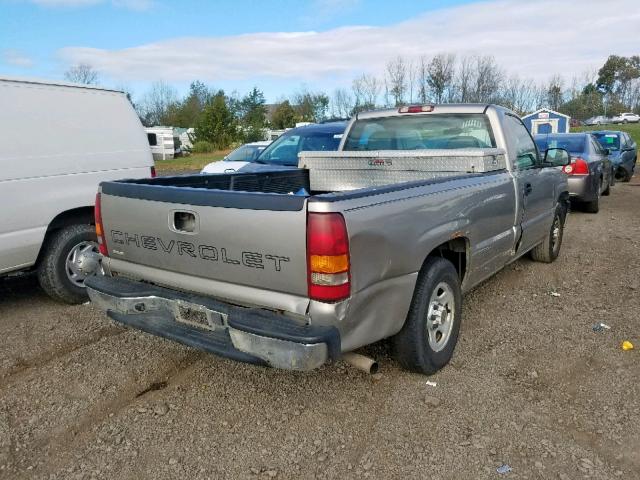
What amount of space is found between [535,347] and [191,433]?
2668mm

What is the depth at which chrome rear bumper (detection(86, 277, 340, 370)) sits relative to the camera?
267 cm

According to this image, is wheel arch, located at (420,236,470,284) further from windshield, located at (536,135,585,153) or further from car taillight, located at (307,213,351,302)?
windshield, located at (536,135,585,153)

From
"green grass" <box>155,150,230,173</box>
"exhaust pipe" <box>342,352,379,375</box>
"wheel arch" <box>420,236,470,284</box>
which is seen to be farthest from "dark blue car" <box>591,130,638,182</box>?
"green grass" <box>155,150,230,173</box>

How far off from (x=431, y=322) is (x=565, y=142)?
9152 mm

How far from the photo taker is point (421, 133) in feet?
16.9

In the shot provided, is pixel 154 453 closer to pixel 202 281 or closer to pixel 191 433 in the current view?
pixel 191 433

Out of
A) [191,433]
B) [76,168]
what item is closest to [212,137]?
[76,168]

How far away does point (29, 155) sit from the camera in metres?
4.72

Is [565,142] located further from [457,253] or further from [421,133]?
[457,253]

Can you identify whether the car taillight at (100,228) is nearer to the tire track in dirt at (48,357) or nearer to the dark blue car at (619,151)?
the tire track in dirt at (48,357)

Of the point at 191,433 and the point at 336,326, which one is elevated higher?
the point at 336,326

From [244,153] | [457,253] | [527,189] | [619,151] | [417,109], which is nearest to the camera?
[457,253]

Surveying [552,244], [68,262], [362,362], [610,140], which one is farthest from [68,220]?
[610,140]

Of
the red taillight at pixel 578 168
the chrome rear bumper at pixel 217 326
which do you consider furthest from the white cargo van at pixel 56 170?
the red taillight at pixel 578 168
